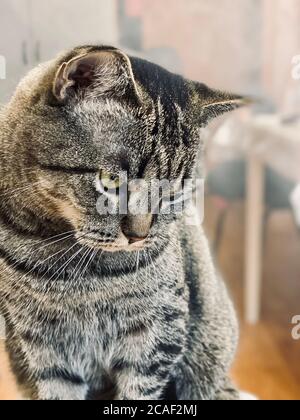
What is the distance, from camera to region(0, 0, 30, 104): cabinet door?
0.65m

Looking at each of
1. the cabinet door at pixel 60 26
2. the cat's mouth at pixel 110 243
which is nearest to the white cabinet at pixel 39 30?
the cabinet door at pixel 60 26

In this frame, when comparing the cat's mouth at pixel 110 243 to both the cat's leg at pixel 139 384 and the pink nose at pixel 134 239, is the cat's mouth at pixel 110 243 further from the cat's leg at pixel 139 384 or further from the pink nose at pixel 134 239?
the cat's leg at pixel 139 384

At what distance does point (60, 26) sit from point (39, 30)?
29mm

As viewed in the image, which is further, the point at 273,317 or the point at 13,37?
the point at 273,317

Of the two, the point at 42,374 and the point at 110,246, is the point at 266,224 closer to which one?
the point at 110,246

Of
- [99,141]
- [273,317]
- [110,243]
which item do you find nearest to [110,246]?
[110,243]

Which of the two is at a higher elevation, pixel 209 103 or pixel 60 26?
pixel 60 26

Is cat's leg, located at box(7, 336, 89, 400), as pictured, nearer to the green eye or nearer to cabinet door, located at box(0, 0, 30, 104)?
the green eye

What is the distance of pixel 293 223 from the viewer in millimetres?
795

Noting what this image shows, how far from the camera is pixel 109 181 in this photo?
1.92 feet

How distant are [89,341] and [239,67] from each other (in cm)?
45

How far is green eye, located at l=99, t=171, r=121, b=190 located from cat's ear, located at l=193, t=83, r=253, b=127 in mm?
142

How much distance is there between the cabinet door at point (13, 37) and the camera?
646 mm

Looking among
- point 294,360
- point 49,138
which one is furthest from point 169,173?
point 294,360
